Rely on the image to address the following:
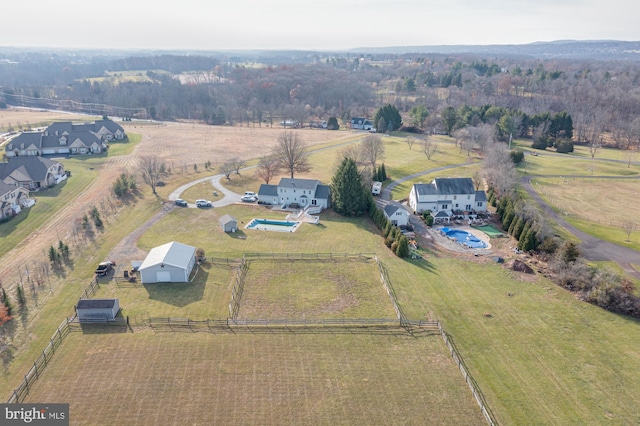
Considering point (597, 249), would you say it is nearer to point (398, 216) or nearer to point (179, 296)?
point (398, 216)

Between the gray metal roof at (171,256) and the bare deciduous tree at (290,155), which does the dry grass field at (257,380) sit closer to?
the gray metal roof at (171,256)

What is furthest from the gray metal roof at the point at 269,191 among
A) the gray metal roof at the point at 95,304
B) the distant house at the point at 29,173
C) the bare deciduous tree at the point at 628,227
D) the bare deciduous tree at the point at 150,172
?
the bare deciduous tree at the point at 628,227

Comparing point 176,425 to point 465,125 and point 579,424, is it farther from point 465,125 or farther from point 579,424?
point 465,125

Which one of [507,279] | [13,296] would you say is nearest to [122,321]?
[13,296]

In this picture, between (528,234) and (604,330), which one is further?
(528,234)

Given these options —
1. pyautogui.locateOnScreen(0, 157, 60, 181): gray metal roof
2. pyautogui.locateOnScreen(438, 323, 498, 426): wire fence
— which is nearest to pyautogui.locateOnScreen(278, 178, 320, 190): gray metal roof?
pyautogui.locateOnScreen(438, 323, 498, 426): wire fence

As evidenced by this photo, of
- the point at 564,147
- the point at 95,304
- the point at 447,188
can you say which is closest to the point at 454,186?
the point at 447,188
